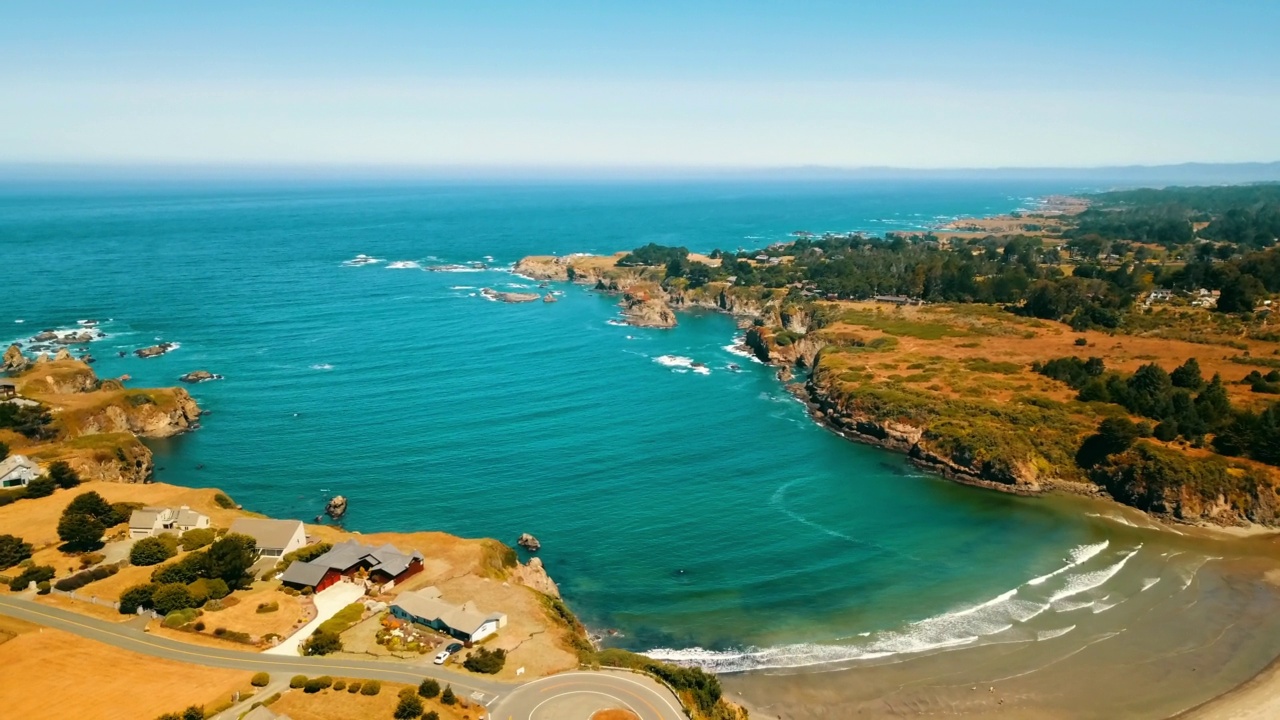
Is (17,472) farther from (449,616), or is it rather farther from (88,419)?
(449,616)

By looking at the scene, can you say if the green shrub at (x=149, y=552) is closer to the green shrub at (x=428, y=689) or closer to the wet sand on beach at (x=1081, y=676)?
the green shrub at (x=428, y=689)

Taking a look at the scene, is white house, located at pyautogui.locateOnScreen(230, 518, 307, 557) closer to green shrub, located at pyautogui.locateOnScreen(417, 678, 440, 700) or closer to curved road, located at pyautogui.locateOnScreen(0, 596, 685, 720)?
curved road, located at pyautogui.locateOnScreen(0, 596, 685, 720)

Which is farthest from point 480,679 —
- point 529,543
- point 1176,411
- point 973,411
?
point 1176,411

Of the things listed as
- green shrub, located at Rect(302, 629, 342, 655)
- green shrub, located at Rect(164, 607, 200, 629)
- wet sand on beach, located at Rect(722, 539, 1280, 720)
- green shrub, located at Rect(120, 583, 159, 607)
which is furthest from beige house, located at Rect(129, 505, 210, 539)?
wet sand on beach, located at Rect(722, 539, 1280, 720)

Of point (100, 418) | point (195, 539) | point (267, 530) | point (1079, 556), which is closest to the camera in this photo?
point (195, 539)

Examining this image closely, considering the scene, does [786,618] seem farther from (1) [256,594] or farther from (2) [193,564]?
(2) [193,564]

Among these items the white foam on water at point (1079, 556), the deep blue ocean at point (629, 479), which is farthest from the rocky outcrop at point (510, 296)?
the white foam on water at point (1079, 556)
